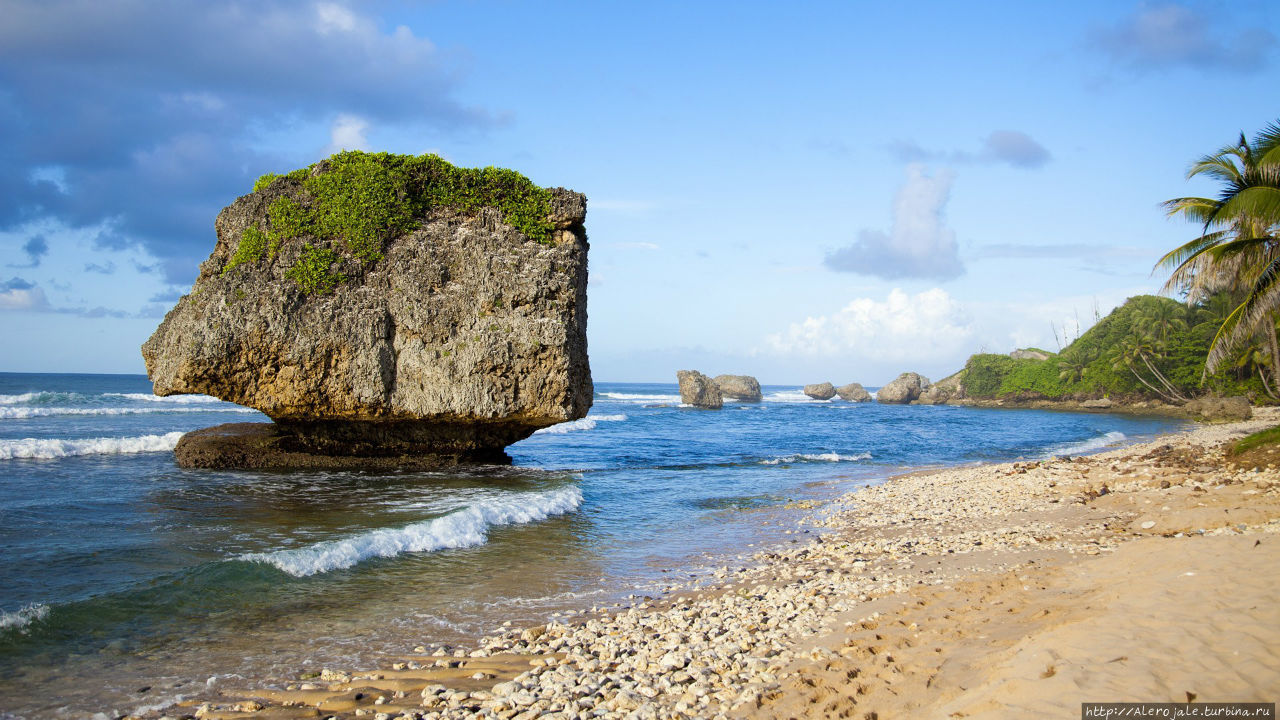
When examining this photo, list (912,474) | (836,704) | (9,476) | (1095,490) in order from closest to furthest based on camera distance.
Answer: (836,704) < (1095,490) < (9,476) < (912,474)

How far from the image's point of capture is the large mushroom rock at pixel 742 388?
7906cm

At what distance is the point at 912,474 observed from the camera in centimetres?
2069

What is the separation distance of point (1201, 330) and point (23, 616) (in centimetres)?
6836

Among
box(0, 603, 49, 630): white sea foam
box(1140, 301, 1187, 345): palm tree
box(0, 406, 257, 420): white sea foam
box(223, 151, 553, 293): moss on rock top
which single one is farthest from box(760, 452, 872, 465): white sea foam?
box(1140, 301, 1187, 345): palm tree

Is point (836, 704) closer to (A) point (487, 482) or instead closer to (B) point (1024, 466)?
(A) point (487, 482)

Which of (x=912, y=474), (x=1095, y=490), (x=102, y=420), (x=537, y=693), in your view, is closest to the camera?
(x=537, y=693)

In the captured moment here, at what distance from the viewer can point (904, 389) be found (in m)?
83.4

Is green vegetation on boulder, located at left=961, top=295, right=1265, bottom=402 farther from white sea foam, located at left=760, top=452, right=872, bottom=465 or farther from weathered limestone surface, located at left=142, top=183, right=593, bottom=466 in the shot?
weathered limestone surface, located at left=142, top=183, right=593, bottom=466

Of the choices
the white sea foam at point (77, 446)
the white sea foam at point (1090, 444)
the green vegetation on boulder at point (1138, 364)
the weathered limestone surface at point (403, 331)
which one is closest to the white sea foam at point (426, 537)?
the weathered limestone surface at point (403, 331)

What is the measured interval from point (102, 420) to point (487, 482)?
24780 millimetres

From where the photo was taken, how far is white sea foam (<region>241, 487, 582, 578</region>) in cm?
945

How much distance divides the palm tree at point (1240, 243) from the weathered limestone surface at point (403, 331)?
16.4 metres

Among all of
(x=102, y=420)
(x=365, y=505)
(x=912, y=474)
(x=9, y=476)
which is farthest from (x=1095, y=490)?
(x=102, y=420)

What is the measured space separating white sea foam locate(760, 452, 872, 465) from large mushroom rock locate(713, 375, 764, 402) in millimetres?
51877
